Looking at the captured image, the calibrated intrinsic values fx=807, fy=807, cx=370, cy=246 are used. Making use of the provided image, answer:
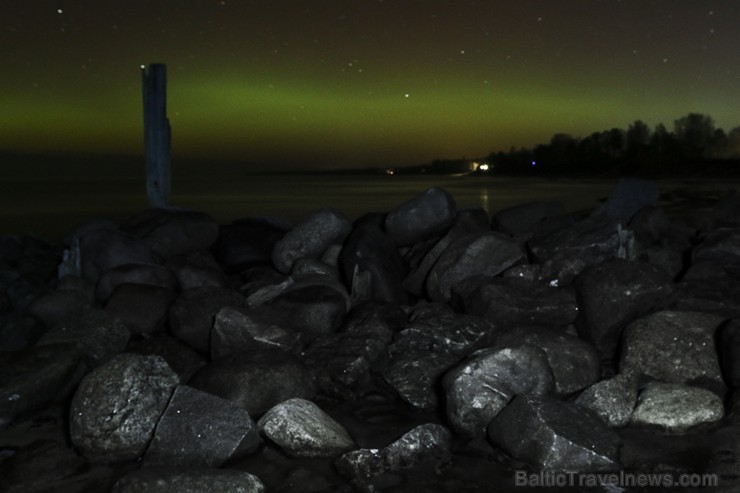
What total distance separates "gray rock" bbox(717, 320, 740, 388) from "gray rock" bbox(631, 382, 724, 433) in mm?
508

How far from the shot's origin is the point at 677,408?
6.45 meters

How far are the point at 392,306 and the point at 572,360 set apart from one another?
2.34 metres

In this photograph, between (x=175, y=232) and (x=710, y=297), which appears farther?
(x=175, y=232)

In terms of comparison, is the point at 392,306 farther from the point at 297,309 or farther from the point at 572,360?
the point at 572,360

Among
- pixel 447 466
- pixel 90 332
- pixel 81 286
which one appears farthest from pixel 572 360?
pixel 81 286

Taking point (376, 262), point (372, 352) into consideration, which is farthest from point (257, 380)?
point (376, 262)

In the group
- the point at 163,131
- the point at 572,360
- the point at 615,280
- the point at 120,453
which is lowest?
the point at 120,453

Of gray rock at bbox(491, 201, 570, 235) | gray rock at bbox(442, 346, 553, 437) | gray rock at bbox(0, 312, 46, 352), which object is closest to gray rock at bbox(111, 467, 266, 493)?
gray rock at bbox(442, 346, 553, 437)

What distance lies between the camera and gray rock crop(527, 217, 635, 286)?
899 cm

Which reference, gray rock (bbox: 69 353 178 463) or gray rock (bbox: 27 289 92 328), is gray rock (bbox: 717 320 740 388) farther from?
gray rock (bbox: 27 289 92 328)

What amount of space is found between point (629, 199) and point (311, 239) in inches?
192

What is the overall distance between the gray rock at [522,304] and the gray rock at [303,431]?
2512mm

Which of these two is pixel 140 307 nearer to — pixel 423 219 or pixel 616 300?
pixel 423 219

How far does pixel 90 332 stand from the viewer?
8.25 m
